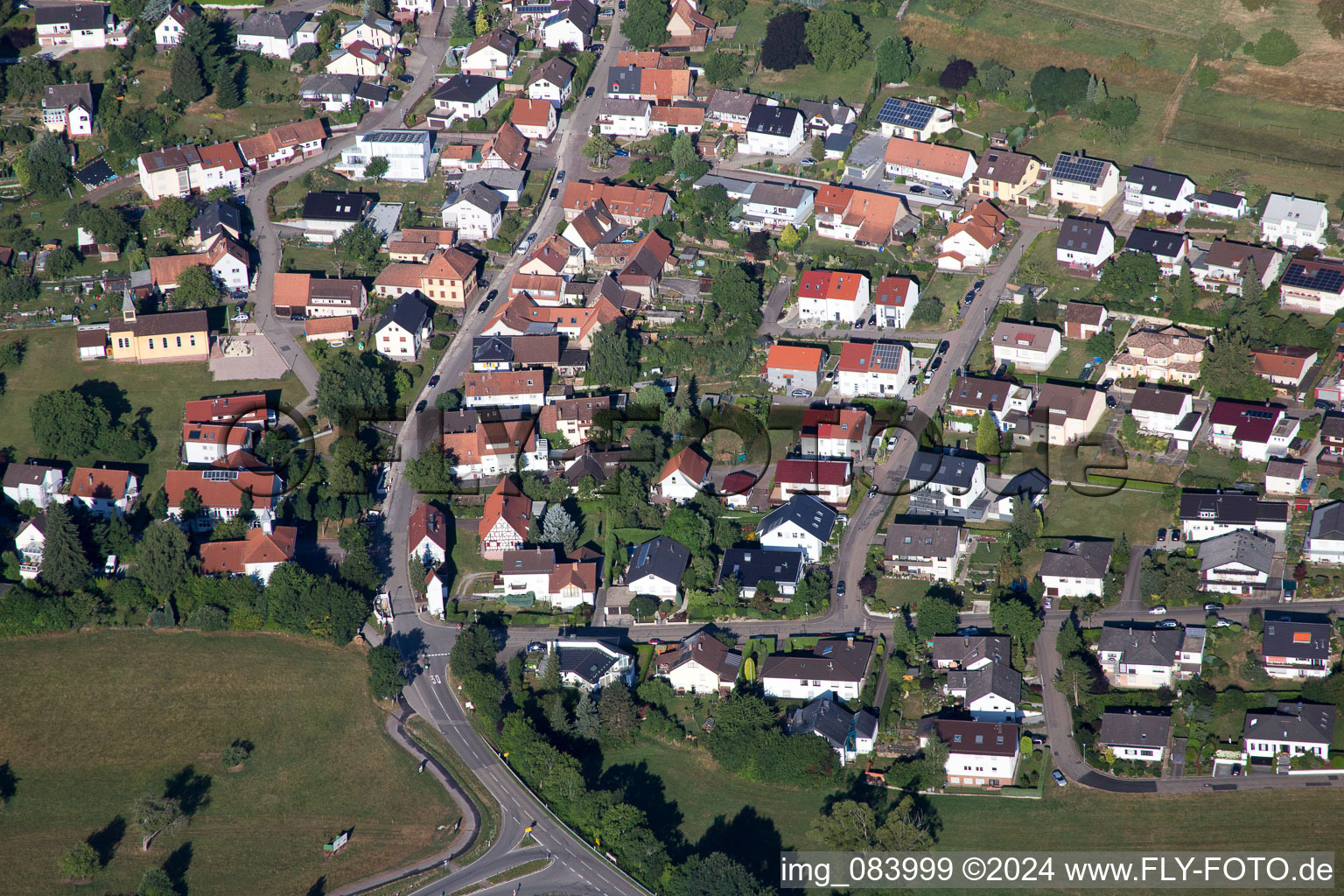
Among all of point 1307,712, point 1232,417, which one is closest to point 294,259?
point 1232,417

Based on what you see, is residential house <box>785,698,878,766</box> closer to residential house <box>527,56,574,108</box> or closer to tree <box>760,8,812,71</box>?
residential house <box>527,56,574,108</box>

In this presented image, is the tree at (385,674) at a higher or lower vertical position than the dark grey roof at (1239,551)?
lower

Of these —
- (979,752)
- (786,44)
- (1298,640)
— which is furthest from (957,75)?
(979,752)

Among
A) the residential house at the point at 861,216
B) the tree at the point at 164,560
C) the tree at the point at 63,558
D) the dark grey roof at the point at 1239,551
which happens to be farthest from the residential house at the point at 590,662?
the residential house at the point at 861,216

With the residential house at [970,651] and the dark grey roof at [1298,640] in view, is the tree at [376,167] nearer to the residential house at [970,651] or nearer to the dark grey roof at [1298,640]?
the residential house at [970,651]

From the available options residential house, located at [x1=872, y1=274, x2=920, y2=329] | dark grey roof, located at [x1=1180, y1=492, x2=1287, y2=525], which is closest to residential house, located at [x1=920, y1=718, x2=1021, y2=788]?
dark grey roof, located at [x1=1180, y1=492, x2=1287, y2=525]

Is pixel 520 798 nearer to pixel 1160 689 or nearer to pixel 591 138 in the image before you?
pixel 1160 689
